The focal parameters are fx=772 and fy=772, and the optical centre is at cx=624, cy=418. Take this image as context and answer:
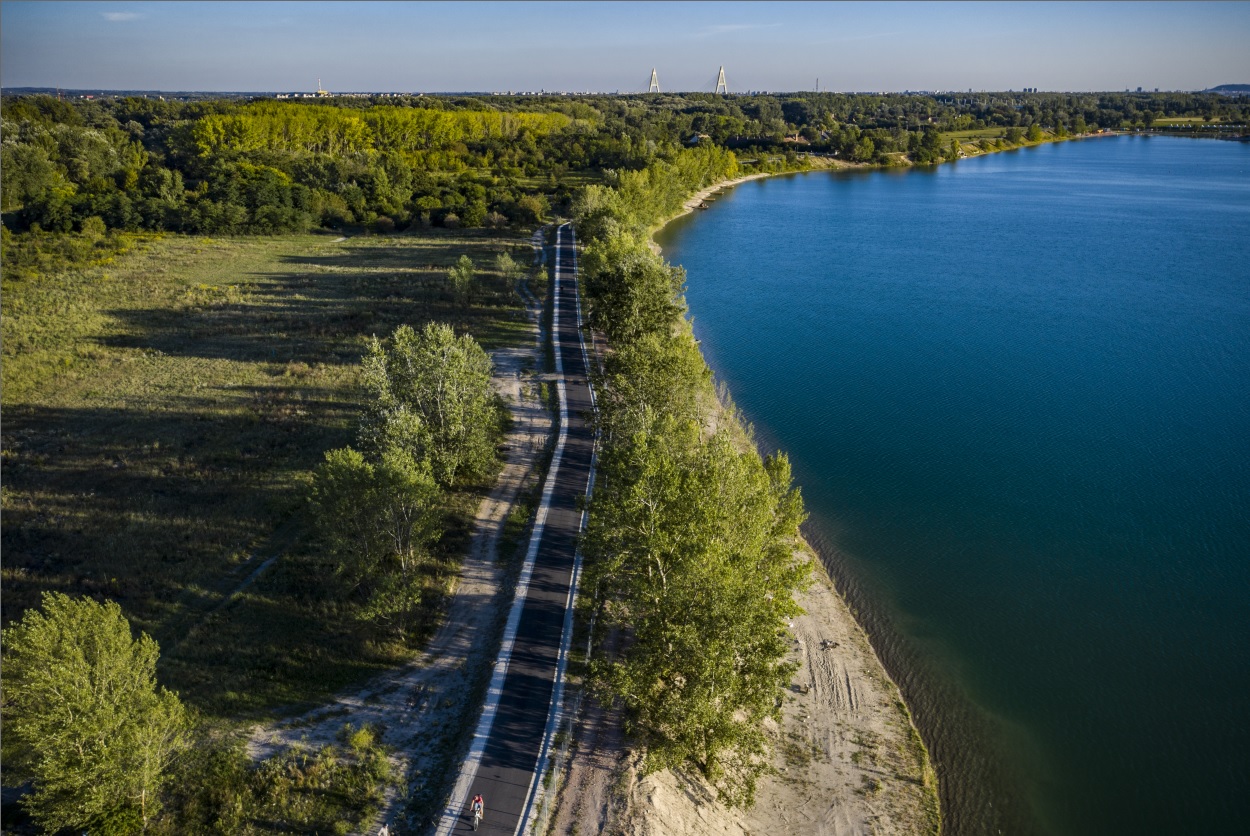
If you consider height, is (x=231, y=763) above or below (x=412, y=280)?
below

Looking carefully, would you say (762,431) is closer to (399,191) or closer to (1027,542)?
(1027,542)

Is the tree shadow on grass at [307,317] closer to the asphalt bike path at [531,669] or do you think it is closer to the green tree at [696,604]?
the asphalt bike path at [531,669]

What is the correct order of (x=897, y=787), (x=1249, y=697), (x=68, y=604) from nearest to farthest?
1. (x=68, y=604)
2. (x=897, y=787)
3. (x=1249, y=697)

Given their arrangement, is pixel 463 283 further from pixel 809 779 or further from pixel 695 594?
pixel 809 779

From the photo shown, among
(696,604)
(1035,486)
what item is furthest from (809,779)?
(1035,486)

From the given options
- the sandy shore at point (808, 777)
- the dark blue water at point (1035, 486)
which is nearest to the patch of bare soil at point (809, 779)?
the sandy shore at point (808, 777)

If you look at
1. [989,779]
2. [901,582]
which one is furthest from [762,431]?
[989,779]

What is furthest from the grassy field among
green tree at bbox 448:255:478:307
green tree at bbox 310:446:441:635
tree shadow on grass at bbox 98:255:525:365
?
green tree at bbox 310:446:441:635
